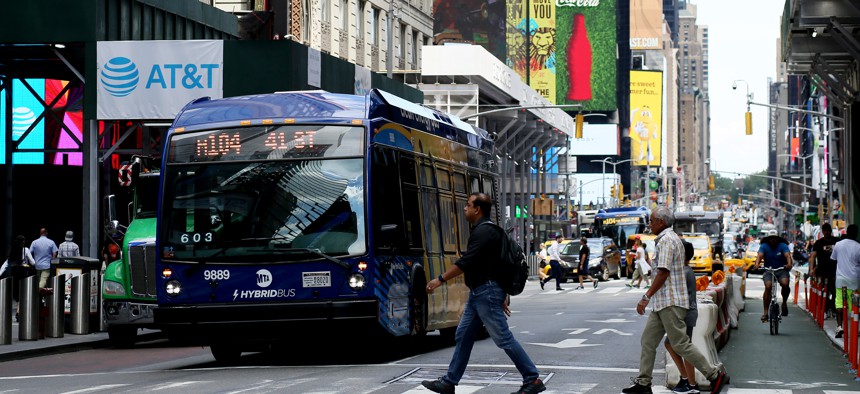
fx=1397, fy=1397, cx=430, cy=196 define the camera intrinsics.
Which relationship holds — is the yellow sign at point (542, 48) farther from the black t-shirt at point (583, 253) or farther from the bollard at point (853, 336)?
the bollard at point (853, 336)

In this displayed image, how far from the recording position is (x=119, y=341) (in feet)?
68.1

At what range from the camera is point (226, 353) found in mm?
16703

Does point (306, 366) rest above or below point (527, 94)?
below

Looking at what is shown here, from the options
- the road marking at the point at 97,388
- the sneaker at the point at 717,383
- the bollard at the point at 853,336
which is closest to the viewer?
the sneaker at the point at 717,383

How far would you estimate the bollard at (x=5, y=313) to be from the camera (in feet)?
64.9

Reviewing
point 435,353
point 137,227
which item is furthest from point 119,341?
point 435,353

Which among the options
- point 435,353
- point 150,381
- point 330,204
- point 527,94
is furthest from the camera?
point 527,94

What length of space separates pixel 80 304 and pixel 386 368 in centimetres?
908

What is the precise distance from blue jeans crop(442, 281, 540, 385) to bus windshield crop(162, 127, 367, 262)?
3318mm

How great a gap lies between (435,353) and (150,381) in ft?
13.8

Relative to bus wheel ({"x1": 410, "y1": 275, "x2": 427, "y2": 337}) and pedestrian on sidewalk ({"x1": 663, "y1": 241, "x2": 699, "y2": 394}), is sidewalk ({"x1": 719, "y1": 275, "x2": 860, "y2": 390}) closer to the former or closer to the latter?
pedestrian on sidewalk ({"x1": 663, "y1": 241, "x2": 699, "y2": 394})

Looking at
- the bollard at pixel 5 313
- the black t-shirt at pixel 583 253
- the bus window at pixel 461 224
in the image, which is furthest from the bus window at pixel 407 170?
the black t-shirt at pixel 583 253

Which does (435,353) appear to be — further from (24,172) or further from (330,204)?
(24,172)

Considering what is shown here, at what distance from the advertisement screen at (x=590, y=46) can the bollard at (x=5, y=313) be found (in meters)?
155
